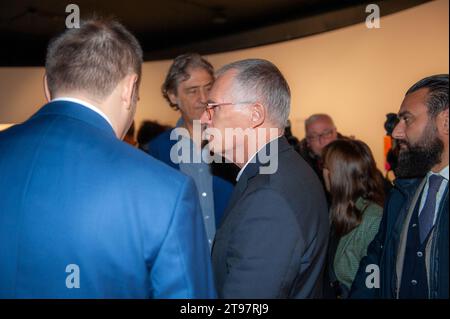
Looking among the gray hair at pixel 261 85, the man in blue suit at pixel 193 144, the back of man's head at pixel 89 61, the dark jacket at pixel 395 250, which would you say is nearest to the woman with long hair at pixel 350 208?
the dark jacket at pixel 395 250

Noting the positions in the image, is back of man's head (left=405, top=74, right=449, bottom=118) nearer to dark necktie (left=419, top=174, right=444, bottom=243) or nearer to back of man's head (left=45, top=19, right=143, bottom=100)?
dark necktie (left=419, top=174, right=444, bottom=243)

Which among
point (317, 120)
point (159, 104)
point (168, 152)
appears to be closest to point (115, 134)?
point (168, 152)

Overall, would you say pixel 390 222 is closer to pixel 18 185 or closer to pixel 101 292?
pixel 101 292

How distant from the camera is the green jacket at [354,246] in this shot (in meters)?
2.41

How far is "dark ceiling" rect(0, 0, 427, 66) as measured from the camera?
526cm

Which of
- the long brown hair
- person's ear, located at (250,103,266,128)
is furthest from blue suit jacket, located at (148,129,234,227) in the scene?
person's ear, located at (250,103,266,128)

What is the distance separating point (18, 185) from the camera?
978 millimetres

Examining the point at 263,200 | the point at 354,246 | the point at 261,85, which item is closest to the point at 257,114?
the point at 261,85

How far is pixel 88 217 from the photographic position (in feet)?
3.14

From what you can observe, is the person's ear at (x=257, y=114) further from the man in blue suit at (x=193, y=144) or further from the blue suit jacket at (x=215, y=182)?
the man in blue suit at (x=193, y=144)

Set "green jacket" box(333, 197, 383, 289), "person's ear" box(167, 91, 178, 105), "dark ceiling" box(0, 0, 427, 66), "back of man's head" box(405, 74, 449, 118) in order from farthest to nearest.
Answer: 1. "dark ceiling" box(0, 0, 427, 66)
2. "person's ear" box(167, 91, 178, 105)
3. "green jacket" box(333, 197, 383, 289)
4. "back of man's head" box(405, 74, 449, 118)

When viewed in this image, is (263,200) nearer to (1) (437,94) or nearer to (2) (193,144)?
(1) (437,94)

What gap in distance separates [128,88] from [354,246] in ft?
5.74

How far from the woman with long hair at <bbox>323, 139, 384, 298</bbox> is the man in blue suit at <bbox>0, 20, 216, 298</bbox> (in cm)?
160
